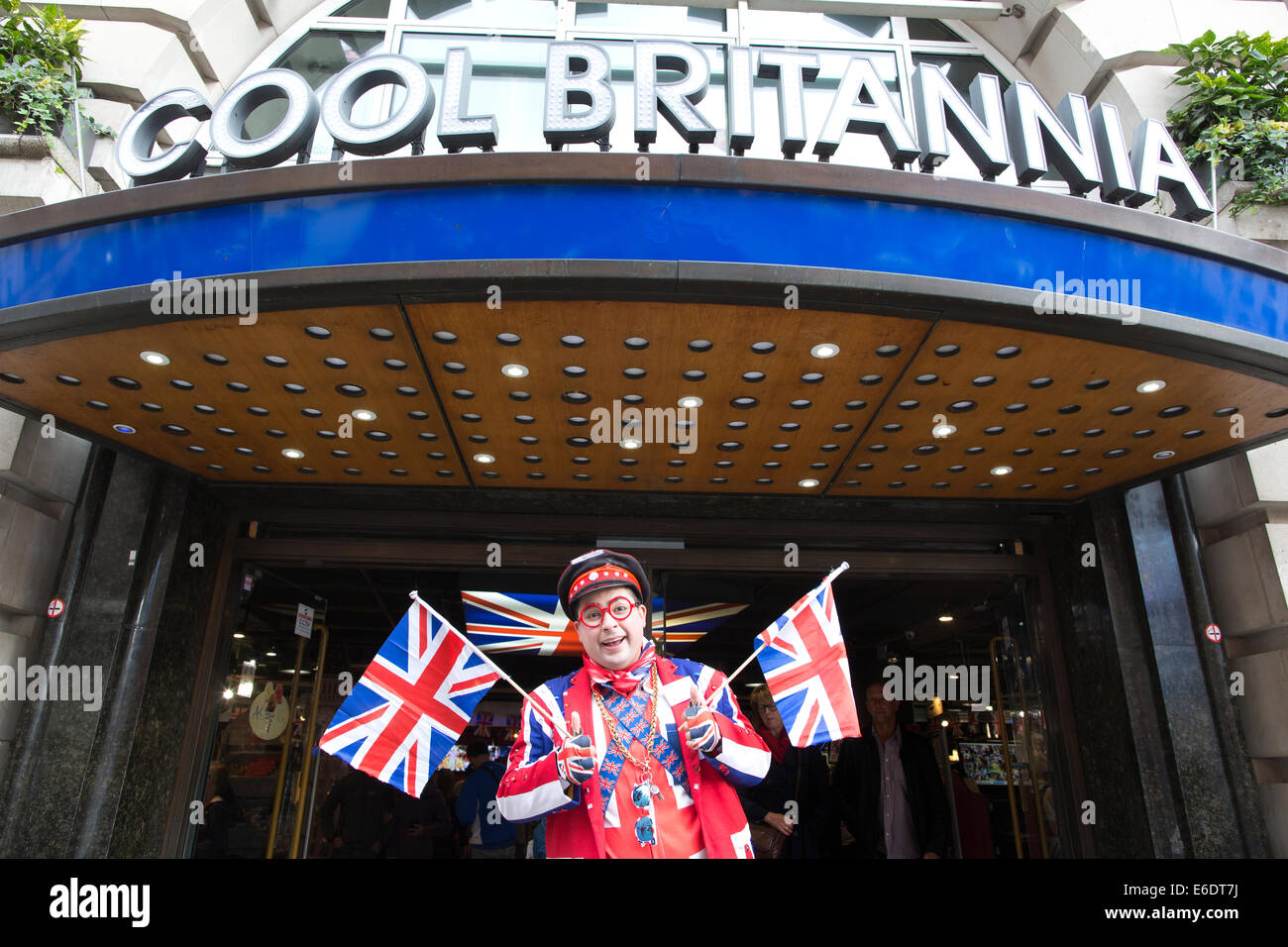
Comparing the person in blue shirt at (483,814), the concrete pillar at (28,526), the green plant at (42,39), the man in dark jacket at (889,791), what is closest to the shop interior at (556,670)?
the man in dark jacket at (889,791)

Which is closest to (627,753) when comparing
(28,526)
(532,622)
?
(532,622)

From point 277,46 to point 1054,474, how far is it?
29.5 feet

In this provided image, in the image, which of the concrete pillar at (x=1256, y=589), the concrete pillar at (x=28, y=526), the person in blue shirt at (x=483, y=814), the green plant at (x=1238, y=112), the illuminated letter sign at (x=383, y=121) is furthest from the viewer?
the person in blue shirt at (x=483, y=814)

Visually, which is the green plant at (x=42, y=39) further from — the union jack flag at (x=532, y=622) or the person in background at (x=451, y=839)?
the person in background at (x=451, y=839)

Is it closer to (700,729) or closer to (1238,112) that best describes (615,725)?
(700,729)

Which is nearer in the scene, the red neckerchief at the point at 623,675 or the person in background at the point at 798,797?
the red neckerchief at the point at 623,675

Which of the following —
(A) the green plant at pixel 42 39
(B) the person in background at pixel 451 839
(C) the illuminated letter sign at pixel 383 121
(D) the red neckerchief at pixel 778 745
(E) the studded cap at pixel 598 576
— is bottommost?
(B) the person in background at pixel 451 839

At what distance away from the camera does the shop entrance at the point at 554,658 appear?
6637 millimetres

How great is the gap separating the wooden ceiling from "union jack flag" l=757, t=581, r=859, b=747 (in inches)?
53.9

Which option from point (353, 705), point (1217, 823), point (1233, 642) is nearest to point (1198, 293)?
point (1233, 642)

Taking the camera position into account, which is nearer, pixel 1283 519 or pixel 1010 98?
pixel 1010 98

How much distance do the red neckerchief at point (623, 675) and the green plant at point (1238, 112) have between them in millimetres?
6727
